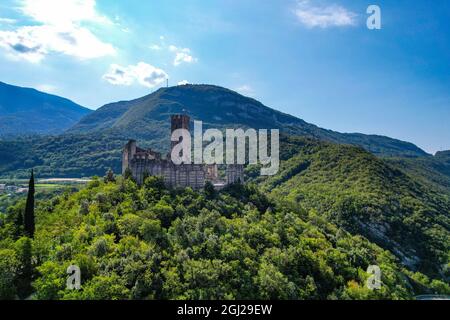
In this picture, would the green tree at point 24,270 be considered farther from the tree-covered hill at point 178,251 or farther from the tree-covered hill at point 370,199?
the tree-covered hill at point 370,199

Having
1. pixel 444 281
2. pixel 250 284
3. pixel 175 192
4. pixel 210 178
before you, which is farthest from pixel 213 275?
pixel 444 281

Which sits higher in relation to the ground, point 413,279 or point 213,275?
point 213,275

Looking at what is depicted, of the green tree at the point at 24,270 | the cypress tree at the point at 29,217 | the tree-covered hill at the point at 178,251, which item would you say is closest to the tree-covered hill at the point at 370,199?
the tree-covered hill at the point at 178,251

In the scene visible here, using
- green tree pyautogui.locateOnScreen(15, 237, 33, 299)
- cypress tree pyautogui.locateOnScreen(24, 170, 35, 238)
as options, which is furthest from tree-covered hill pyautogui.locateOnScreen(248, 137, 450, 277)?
green tree pyautogui.locateOnScreen(15, 237, 33, 299)

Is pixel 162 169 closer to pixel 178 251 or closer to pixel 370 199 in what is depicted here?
pixel 178 251

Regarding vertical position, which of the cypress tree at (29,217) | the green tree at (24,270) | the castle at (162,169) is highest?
the castle at (162,169)

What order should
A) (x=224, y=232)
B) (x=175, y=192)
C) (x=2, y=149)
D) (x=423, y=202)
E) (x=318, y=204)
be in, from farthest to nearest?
(x=2, y=149) < (x=423, y=202) < (x=318, y=204) < (x=175, y=192) < (x=224, y=232)

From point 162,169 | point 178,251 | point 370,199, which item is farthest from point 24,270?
point 370,199


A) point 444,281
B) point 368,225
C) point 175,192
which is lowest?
point 444,281

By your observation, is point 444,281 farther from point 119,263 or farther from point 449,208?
point 119,263
